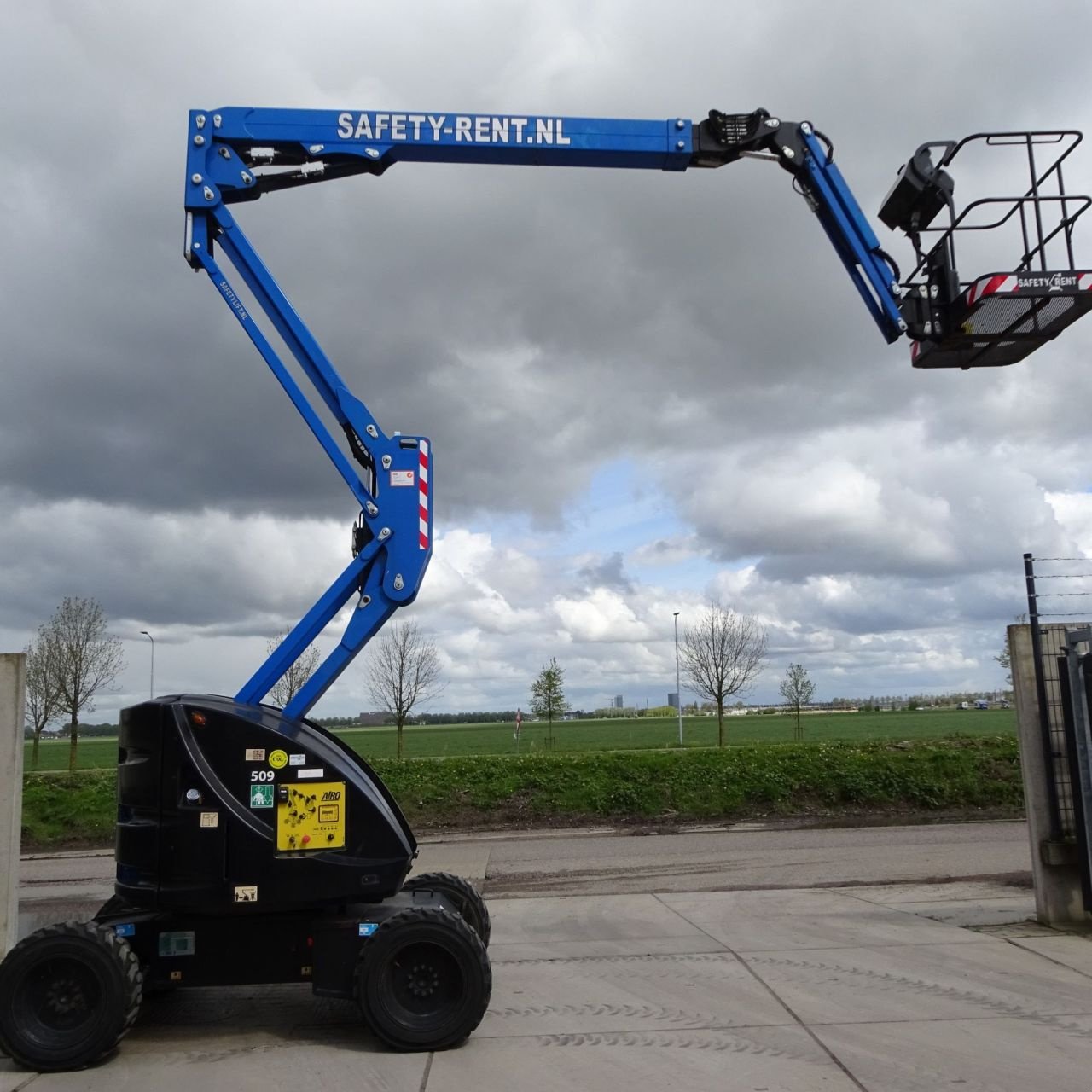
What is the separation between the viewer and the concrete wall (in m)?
8.38

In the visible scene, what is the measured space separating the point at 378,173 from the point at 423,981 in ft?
17.0

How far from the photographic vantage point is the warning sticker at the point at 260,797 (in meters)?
5.65

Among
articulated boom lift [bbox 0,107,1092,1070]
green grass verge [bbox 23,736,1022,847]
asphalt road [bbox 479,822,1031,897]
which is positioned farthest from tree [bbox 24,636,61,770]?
articulated boom lift [bbox 0,107,1092,1070]

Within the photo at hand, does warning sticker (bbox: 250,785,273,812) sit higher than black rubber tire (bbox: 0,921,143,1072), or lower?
higher

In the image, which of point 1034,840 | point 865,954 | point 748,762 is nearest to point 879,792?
point 748,762

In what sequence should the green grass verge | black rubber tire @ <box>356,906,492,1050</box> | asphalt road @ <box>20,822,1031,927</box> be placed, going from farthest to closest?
the green grass verge < asphalt road @ <box>20,822,1031,927</box> < black rubber tire @ <box>356,906,492,1050</box>

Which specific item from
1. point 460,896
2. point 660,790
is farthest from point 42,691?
point 460,896

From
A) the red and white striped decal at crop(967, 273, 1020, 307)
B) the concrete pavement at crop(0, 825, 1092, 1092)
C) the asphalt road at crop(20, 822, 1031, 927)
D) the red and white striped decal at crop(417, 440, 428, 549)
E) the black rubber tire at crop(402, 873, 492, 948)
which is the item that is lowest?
the asphalt road at crop(20, 822, 1031, 927)

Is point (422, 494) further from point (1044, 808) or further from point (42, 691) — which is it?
point (42, 691)

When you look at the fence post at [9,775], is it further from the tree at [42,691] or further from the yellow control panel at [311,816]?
the tree at [42,691]

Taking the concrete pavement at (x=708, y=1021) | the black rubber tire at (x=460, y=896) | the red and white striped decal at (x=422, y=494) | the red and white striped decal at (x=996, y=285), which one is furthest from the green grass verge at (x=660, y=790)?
the red and white striped decal at (x=996, y=285)

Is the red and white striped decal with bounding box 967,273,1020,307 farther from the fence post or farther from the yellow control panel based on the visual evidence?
the fence post

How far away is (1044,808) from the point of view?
8.43m

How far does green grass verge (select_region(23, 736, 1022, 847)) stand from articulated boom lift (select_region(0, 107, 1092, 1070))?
11083 millimetres
